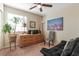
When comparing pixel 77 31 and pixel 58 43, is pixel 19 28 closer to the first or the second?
pixel 58 43

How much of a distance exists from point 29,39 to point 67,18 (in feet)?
2.10

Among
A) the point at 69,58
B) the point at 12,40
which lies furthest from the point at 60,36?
the point at 12,40

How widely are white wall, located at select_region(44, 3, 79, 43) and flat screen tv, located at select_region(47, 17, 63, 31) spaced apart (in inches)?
1.7

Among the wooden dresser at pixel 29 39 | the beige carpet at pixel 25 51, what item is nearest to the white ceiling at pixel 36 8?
the wooden dresser at pixel 29 39

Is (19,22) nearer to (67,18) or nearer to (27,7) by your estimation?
(27,7)

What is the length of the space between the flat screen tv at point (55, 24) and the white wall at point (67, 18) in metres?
0.04

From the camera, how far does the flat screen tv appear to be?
4.63 feet

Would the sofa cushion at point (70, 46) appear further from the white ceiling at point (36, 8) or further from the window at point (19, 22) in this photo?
the window at point (19, 22)

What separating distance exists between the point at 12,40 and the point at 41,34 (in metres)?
0.43

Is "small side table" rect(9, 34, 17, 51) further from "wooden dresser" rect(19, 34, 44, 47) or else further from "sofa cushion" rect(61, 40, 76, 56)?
"sofa cushion" rect(61, 40, 76, 56)

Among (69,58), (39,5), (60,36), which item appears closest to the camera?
(69,58)

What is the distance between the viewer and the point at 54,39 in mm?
1486

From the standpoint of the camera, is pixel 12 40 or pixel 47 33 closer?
pixel 12 40

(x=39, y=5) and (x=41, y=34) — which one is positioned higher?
(x=39, y=5)
